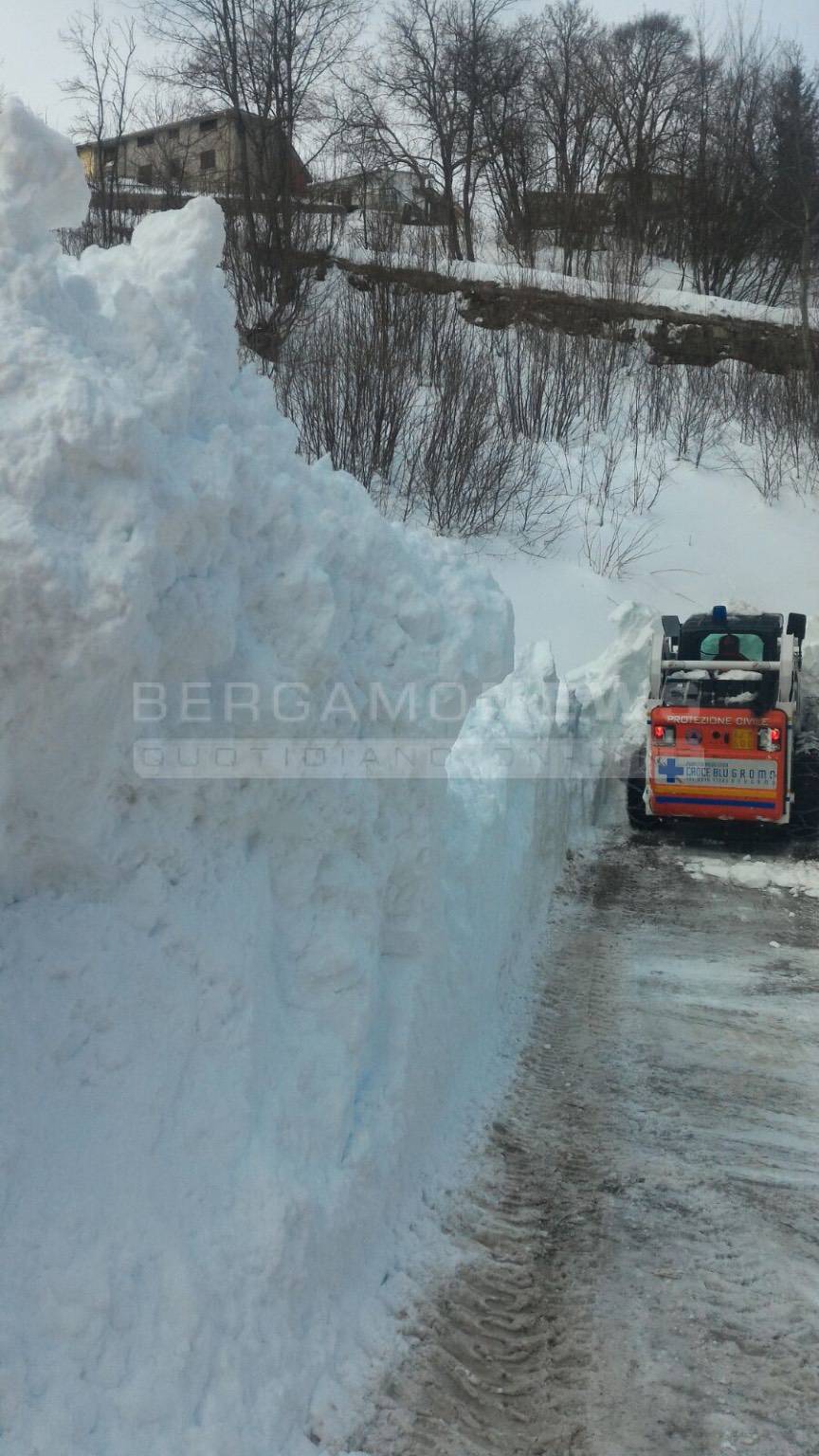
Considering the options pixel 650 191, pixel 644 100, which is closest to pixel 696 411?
pixel 650 191

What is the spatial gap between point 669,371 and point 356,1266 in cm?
2162

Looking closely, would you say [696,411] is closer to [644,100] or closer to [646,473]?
[646,473]

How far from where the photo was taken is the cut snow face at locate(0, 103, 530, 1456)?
2.62 metres

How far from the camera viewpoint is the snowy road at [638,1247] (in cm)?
301

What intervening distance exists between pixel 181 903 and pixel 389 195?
2636 centimetres

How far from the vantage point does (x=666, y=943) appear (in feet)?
24.0

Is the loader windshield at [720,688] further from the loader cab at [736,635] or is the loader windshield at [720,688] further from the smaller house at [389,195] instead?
the smaller house at [389,195]

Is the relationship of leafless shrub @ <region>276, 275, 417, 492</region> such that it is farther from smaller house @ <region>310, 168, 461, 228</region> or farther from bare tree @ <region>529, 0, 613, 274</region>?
bare tree @ <region>529, 0, 613, 274</region>

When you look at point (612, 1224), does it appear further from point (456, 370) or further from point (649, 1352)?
point (456, 370)

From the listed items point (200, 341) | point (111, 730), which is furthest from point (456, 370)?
point (111, 730)

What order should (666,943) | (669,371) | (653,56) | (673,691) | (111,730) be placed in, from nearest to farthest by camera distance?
(111,730)
(666,943)
(673,691)
(669,371)
(653,56)

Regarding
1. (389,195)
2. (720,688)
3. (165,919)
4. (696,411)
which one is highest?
(389,195)

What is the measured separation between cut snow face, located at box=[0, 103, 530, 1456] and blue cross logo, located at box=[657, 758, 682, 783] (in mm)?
6416

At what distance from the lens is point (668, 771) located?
1009cm
